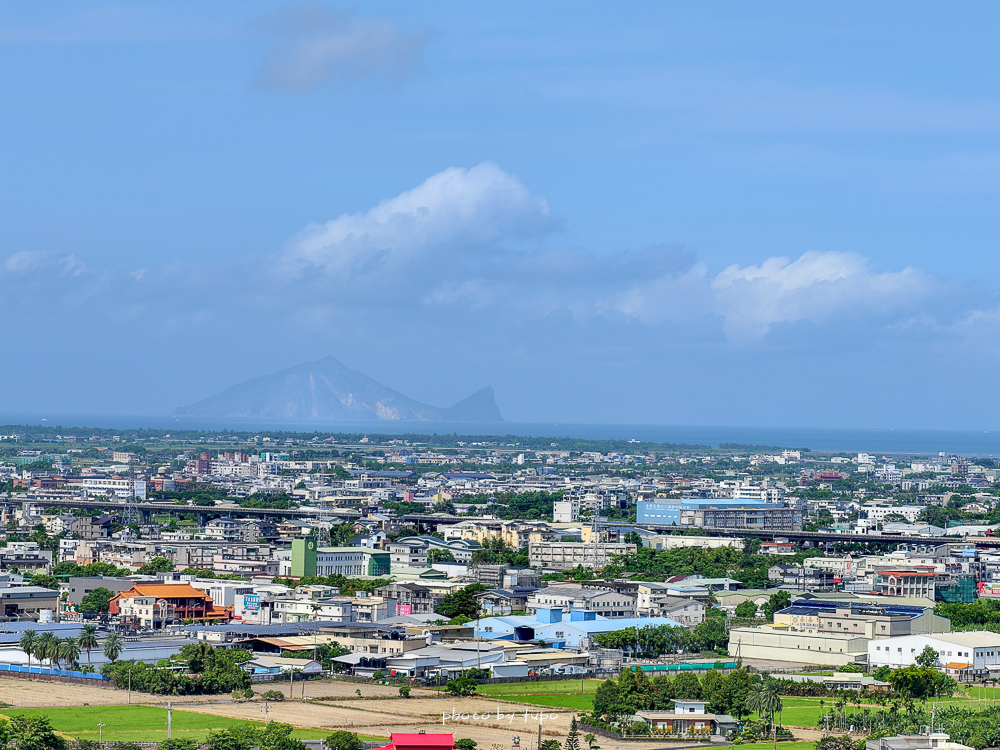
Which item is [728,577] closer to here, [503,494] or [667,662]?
[667,662]

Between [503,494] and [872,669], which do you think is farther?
[503,494]

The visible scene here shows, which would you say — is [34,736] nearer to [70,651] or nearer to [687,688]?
[70,651]

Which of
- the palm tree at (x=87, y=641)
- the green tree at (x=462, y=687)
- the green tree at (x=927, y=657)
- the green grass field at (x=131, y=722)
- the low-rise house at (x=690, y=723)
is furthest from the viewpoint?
the green tree at (x=927, y=657)

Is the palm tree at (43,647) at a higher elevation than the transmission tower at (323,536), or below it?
below

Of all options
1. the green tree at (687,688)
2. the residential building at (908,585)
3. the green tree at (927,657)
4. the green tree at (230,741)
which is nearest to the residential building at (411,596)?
the residential building at (908,585)

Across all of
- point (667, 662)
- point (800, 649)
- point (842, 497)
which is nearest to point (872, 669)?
point (800, 649)

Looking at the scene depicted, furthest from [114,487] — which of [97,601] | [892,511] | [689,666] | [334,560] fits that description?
[689,666]

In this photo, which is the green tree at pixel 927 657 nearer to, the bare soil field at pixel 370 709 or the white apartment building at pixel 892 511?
the bare soil field at pixel 370 709
